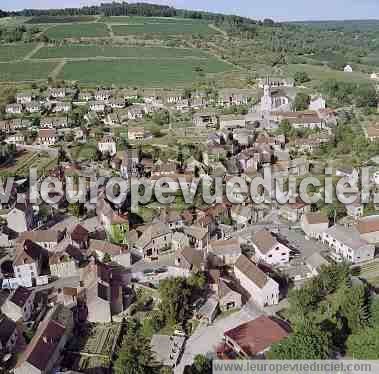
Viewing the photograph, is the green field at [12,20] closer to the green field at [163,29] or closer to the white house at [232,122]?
the green field at [163,29]

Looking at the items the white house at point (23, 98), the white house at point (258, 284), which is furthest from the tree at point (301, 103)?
the white house at point (258, 284)

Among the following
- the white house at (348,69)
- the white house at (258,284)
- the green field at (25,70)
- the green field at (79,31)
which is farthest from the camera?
the green field at (79,31)

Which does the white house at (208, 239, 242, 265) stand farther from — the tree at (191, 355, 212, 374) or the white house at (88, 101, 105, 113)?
the white house at (88, 101, 105, 113)

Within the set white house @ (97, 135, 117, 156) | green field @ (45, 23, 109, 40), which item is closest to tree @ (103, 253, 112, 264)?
white house @ (97, 135, 117, 156)

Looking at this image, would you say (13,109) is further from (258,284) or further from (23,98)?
(258,284)

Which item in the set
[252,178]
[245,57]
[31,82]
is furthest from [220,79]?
[252,178]

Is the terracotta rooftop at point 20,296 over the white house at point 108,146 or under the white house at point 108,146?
under
